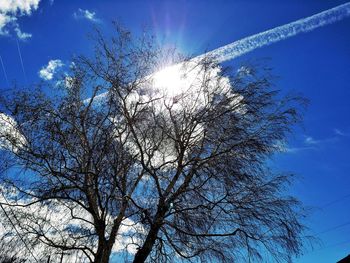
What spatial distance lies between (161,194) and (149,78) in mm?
3446

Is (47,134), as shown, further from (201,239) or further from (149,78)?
(201,239)

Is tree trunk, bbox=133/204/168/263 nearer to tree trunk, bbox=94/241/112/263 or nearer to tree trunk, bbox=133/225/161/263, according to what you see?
tree trunk, bbox=133/225/161/263

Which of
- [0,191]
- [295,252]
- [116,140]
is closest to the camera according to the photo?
[295,252]

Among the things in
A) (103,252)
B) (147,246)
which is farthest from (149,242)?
(103,252)

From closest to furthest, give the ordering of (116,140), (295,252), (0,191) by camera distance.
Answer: (295,252), (0,191), (116,140)

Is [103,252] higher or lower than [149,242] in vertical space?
lower

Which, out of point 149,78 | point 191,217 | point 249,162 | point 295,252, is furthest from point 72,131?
point 295,252

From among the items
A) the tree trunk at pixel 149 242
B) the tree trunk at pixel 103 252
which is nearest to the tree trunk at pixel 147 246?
the tree trunk at pixel 149 242

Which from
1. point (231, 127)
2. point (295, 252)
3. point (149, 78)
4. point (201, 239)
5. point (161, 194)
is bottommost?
point (295, 252)

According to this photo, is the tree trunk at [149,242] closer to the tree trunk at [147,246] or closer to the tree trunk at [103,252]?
the tree trunk at [147,246]

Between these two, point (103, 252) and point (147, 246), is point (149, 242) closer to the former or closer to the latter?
point (147, 246)

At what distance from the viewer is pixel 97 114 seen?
377 inches

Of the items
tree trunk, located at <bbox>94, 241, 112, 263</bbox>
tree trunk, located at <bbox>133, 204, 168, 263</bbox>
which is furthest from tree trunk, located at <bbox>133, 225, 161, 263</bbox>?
tree trunk, located at <bbox>94, 241, 112, 263</bbox>

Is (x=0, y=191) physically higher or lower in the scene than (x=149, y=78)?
lower
